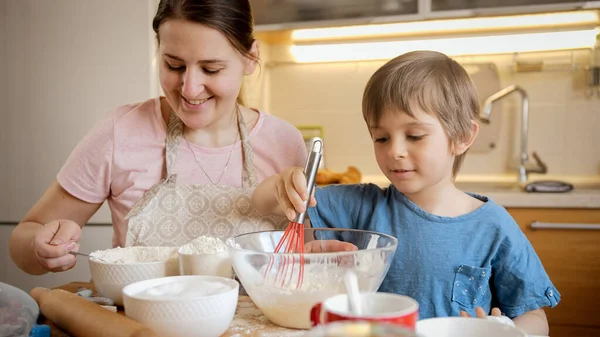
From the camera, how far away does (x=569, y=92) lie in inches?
104

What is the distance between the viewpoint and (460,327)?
2.14ft

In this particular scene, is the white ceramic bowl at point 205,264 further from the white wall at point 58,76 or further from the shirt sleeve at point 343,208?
the white wall at point 58,76

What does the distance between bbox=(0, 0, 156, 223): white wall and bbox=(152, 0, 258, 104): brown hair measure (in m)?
1.14

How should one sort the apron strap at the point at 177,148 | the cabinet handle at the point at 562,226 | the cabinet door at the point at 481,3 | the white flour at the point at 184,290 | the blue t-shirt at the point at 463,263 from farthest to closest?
the cabinet door at the point at 481,3 < the cabinet handle at the point at 562,226 < the apron strap at the point at 177,148 < the blue t-shirt at the point at 463,263 < the white flour at the point at 184,290

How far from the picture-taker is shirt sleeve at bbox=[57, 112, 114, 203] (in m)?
1.34

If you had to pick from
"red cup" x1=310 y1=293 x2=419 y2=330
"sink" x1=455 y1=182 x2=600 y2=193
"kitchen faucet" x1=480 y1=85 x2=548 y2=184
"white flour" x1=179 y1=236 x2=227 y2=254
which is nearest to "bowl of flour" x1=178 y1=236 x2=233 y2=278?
"white flour" x1=179 y1=236 x2=227 y2=254

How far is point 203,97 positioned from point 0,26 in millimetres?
1705

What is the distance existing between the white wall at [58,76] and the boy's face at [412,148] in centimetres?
154

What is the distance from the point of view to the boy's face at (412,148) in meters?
1.08

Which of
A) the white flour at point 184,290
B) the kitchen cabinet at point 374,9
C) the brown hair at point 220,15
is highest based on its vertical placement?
the kitchen cabinet at point 374,9

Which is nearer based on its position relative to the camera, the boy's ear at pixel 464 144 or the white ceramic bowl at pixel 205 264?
the white ceramic bowl at pixel 205 264

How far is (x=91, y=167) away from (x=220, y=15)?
0.45 meters

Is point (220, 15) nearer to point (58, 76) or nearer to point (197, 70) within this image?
point (197, 70)

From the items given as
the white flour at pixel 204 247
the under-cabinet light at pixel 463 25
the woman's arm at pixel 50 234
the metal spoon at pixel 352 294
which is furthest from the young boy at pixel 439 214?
Answer: the under-cabinet light at pixel 463 25
